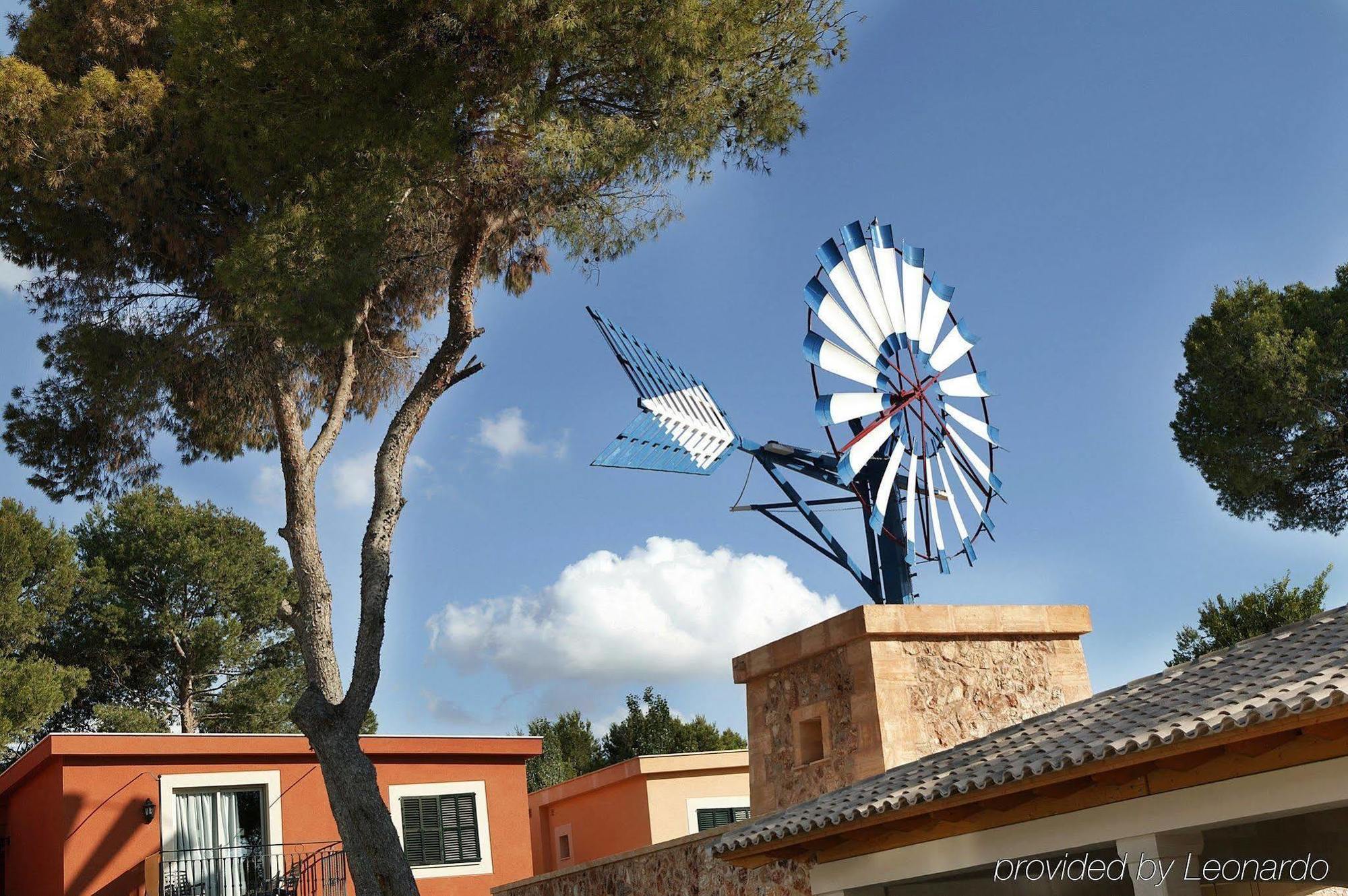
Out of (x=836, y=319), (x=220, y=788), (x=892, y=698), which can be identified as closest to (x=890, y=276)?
(x=836, y=319)

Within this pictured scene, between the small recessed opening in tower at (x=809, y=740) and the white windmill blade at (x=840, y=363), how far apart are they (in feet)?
11.4

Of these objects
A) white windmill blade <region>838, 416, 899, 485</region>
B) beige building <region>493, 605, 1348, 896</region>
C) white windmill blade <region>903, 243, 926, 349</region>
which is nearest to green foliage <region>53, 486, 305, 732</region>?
beige building <region>493, 605, 1348, 896</region>

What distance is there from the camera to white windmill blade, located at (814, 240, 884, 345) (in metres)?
12.2

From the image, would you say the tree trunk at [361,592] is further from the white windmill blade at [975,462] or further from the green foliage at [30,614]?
the green foliage at [30,614]

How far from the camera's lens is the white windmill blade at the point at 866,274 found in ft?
40.9

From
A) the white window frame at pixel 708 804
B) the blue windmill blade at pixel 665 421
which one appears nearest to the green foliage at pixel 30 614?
the white window frame at pixel 708 804

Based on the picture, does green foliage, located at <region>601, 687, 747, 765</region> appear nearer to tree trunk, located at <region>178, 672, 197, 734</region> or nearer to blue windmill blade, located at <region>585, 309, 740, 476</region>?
tree trunk, located at <region>178, 672, 197, 734</region>

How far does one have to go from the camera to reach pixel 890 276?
1298cm

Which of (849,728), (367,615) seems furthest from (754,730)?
(367,615)

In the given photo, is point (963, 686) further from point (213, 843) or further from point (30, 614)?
point (30, 614)

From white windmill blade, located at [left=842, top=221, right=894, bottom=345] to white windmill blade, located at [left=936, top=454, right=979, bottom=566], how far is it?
59.2 inches

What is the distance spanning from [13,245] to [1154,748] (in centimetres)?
1359

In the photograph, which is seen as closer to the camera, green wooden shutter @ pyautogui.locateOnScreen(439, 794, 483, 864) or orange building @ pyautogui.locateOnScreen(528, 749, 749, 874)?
green wooden shutter @ pyautogui.locateOnScreen(439, 794, 483, 864)

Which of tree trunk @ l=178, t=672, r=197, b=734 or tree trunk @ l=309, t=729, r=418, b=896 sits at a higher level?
tree trunk @ l=178, t=672, r=197, b=734
